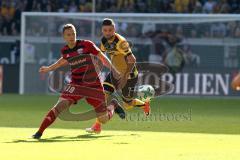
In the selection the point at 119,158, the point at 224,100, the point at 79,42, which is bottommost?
the point at 224,100

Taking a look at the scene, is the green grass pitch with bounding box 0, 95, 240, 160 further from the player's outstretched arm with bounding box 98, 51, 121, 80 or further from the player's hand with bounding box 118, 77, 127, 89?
the player's outstretched arm with bounding box 98, 51, 121, 80

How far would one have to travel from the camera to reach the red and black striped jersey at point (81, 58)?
13180 mm

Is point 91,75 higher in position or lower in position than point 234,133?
higher

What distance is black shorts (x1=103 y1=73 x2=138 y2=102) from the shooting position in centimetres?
1489

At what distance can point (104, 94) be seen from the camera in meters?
13.7

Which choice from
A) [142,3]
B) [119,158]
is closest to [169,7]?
[142,3]

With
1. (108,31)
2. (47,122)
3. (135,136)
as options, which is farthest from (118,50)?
(47,122)

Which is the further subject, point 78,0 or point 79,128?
point 78,0

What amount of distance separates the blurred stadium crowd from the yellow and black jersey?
41.3ft

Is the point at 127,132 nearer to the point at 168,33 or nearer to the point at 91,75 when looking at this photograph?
the point at 91,75

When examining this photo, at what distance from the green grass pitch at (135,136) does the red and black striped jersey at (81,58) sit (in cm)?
101

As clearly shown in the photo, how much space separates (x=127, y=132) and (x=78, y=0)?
1896cm

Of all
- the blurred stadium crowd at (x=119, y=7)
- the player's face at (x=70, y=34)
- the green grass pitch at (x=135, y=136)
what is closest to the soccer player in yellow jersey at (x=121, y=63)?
the green grass pitch at (x=135, y=136)

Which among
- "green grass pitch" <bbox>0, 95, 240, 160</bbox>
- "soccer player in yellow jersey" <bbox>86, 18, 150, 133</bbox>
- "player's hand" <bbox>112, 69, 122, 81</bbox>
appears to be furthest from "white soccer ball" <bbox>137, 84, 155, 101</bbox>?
"player's hand" <bbox>112, 69, 122, 81</bbox>
